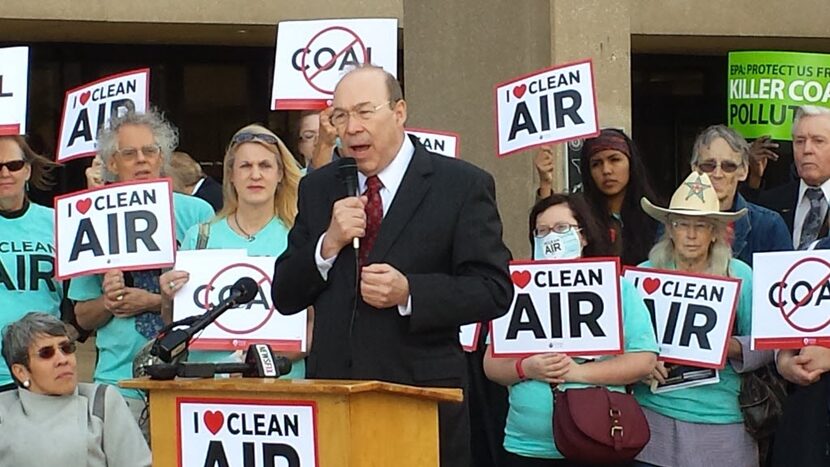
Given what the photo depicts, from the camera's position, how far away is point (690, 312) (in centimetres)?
685

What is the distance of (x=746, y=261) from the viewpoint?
297 inches

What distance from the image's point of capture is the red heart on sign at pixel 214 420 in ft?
14.9

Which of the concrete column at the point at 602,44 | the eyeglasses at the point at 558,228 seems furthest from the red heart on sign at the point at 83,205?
the concrete column at the point at 602,44

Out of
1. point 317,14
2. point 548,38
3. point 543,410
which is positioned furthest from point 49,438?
point 317,14

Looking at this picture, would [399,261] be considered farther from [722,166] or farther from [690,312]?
[722,166]

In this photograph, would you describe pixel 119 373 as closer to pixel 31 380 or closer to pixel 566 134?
pixel 31 380

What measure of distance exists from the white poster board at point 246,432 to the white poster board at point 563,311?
7.78ft

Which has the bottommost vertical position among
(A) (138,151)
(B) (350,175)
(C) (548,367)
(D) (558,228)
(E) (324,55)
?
(C) (548,367)

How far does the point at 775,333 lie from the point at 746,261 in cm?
93

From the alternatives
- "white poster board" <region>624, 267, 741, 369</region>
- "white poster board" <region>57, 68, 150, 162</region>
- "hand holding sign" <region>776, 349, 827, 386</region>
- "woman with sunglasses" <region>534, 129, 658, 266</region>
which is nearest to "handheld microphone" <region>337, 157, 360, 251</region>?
"white poster board" <region>624, 267, 741, 369</region>

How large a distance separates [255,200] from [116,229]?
66cm

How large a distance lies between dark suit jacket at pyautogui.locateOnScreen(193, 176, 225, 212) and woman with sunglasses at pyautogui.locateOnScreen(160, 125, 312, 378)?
6.18 ft

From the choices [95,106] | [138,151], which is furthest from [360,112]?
[95,106]

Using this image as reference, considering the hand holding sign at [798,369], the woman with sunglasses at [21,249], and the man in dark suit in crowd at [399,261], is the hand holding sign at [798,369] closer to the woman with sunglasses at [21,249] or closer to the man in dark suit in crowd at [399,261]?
the man in dark suit in crowd at [399,261]
